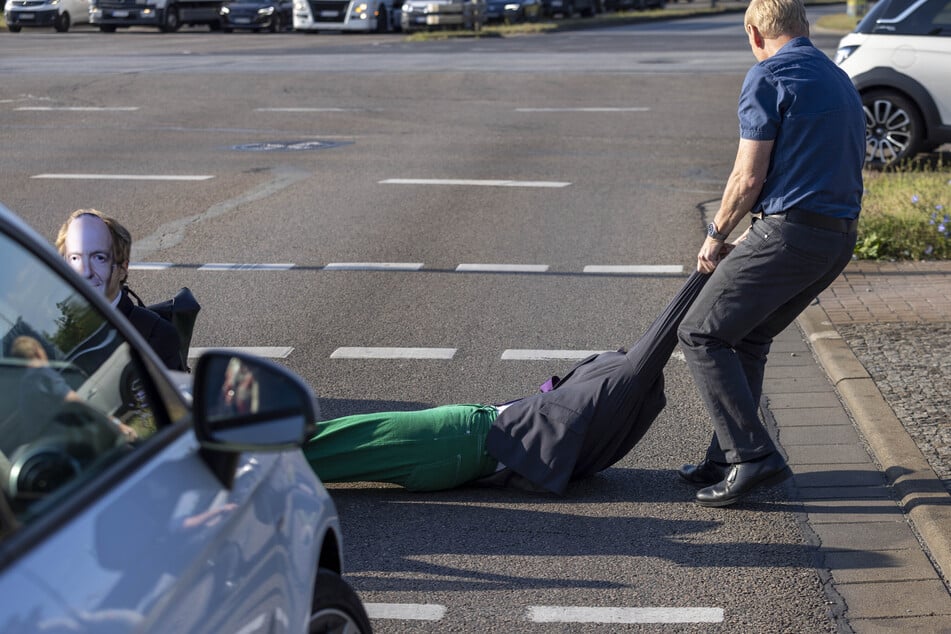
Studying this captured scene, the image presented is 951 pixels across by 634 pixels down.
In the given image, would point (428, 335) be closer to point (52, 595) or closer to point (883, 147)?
point (52, 595)

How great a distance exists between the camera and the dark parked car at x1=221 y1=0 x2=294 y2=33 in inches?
1533

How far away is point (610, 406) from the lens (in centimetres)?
509

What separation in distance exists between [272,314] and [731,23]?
37171mm

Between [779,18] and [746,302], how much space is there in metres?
1.03

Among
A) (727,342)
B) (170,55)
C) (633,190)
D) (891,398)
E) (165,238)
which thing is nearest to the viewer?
(727,342)

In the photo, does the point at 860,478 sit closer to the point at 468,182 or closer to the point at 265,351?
the point at 265,351

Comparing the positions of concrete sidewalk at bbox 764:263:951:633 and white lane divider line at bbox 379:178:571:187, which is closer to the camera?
concrete sidewalk at bbox 764:263:951:633

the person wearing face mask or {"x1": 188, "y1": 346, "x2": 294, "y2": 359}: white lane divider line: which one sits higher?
the person wearing face mask

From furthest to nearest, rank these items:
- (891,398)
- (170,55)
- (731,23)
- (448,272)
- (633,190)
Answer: (731,23) < (170,55) < (633,190) < (448,272) < (891,398)

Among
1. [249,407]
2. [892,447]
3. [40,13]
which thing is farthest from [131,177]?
[40,13]

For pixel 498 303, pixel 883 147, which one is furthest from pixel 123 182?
pixel 883 147

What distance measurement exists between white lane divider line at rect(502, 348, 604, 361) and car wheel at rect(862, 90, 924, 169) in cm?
723

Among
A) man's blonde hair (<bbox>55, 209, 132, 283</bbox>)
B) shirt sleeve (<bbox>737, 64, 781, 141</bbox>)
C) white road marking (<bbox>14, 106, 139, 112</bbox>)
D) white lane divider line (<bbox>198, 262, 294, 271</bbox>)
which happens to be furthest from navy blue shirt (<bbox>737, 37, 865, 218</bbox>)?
white road marking (<bbox>14, 106, 139, 112</bbox>)

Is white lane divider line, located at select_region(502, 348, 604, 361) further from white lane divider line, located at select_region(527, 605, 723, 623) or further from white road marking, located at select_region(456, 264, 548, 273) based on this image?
white lane divider line, located at select_region(527, 605, 723, 623)
